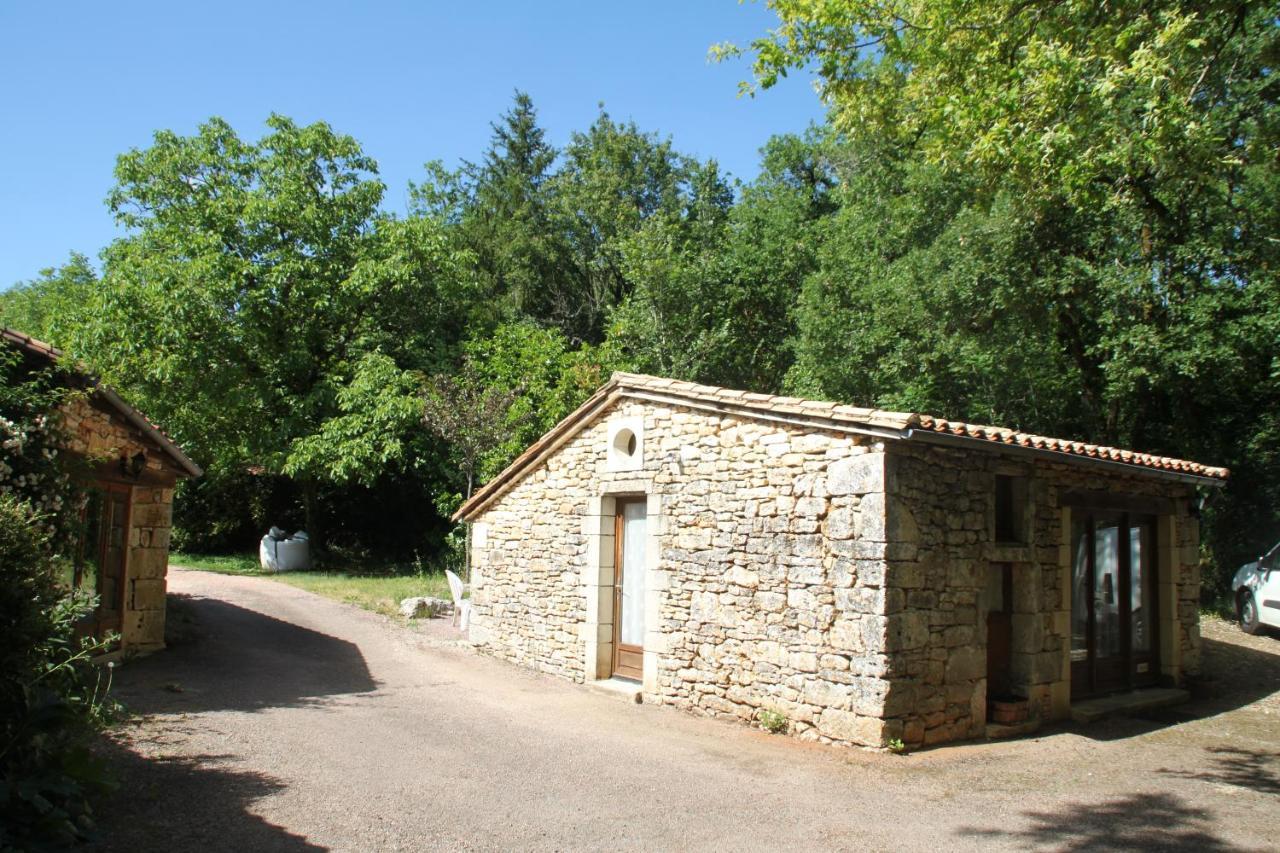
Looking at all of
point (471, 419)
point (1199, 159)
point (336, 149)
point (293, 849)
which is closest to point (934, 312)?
point (1199, 159)

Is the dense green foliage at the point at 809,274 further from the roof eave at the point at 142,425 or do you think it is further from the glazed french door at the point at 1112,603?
the roof eave at the point at 142,425

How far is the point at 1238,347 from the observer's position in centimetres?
1287

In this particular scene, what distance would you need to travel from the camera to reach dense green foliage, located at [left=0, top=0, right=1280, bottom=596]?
8836 mm

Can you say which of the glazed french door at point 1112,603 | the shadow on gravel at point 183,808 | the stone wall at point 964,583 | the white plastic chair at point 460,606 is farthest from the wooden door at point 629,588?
the shadow on gravel at point 183,808

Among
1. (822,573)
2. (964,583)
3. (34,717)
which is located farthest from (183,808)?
(964,583)

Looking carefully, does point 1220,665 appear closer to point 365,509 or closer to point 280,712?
point 280,712

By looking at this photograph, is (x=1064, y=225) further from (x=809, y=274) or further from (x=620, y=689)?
(x=620, y=689)

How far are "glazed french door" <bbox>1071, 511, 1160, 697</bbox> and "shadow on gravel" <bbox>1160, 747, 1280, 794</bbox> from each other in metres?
1.71

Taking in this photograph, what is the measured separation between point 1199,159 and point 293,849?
8959mm

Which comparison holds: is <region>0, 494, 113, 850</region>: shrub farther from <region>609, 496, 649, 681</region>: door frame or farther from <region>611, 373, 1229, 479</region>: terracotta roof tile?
<region>609, 496, 649, 681</region>: door frame

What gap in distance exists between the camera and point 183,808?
545 centimetres

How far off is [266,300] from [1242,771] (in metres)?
19.2

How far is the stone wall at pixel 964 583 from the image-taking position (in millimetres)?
7695

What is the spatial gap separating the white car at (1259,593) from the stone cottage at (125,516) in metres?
14.8
